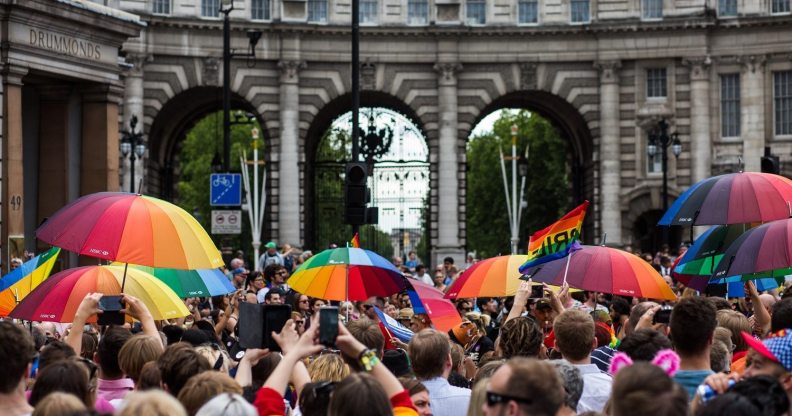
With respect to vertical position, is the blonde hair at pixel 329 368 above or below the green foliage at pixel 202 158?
below

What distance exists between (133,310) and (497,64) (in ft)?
137

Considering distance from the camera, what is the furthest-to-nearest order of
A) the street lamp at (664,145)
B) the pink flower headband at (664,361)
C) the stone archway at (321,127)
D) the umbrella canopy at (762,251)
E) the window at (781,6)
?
1. the stone archway at (321,127)
2. the window at (781,6)
3. the street lamp at (664,145)
4. the umbrella canopy at (762,251)
5. the pink flower headband at (664,361)

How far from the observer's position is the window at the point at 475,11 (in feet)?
172

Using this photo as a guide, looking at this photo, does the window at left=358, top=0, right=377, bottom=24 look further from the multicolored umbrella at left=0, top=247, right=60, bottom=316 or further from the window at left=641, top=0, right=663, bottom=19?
the multicolored umbrella at left=0, top=247, right=60, bottom=316

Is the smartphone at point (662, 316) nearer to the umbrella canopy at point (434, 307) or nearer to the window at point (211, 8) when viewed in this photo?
the umbrella canopy at point (434, 307)

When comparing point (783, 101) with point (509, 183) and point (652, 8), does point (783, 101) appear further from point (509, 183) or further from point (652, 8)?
point (509, 183)

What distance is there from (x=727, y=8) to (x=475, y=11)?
8.59 metres

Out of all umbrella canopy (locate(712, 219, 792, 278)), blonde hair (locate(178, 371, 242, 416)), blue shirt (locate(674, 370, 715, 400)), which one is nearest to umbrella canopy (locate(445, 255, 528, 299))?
umbrella canopy (locate(712, 219, 792, 278))

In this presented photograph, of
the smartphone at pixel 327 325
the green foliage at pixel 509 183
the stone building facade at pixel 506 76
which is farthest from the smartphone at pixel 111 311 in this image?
the green foliage at pixel 509 183

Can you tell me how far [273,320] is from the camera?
9000 mm

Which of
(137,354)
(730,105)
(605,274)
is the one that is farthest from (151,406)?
(730,105)

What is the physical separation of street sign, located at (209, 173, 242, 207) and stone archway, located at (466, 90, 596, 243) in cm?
2134

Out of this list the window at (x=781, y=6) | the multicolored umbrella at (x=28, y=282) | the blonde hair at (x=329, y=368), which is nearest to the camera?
the blonde hair at (x=329, y=368)

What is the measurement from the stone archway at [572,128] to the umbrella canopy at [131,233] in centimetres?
3947
